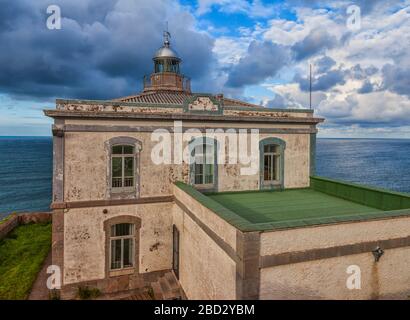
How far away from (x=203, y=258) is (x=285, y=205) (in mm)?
4470

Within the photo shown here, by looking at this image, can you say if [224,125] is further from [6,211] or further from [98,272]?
[6,211]

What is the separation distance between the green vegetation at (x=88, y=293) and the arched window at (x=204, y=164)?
6.62 m

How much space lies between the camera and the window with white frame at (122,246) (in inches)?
518

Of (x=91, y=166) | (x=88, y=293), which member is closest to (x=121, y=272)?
(x=88, y=293)

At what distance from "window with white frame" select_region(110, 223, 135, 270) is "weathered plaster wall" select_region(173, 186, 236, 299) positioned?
245cm

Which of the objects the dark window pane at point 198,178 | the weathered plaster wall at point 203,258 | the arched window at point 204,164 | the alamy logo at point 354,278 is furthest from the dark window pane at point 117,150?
the alamy logo at point 354,278

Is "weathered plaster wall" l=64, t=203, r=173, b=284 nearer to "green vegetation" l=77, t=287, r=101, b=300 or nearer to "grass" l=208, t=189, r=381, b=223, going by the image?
"green vegetation" l=77, t=287, r=101, b=300

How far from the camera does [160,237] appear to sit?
44.6 ft

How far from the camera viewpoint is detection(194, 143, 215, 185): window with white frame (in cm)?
1427

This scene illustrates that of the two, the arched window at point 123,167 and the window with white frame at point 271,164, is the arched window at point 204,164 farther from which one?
the window with white frame at point 271,164

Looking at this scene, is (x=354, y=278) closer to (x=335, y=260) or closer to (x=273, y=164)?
(x=335, y=260)

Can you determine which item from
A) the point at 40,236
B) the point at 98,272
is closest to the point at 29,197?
the point at 40,236
